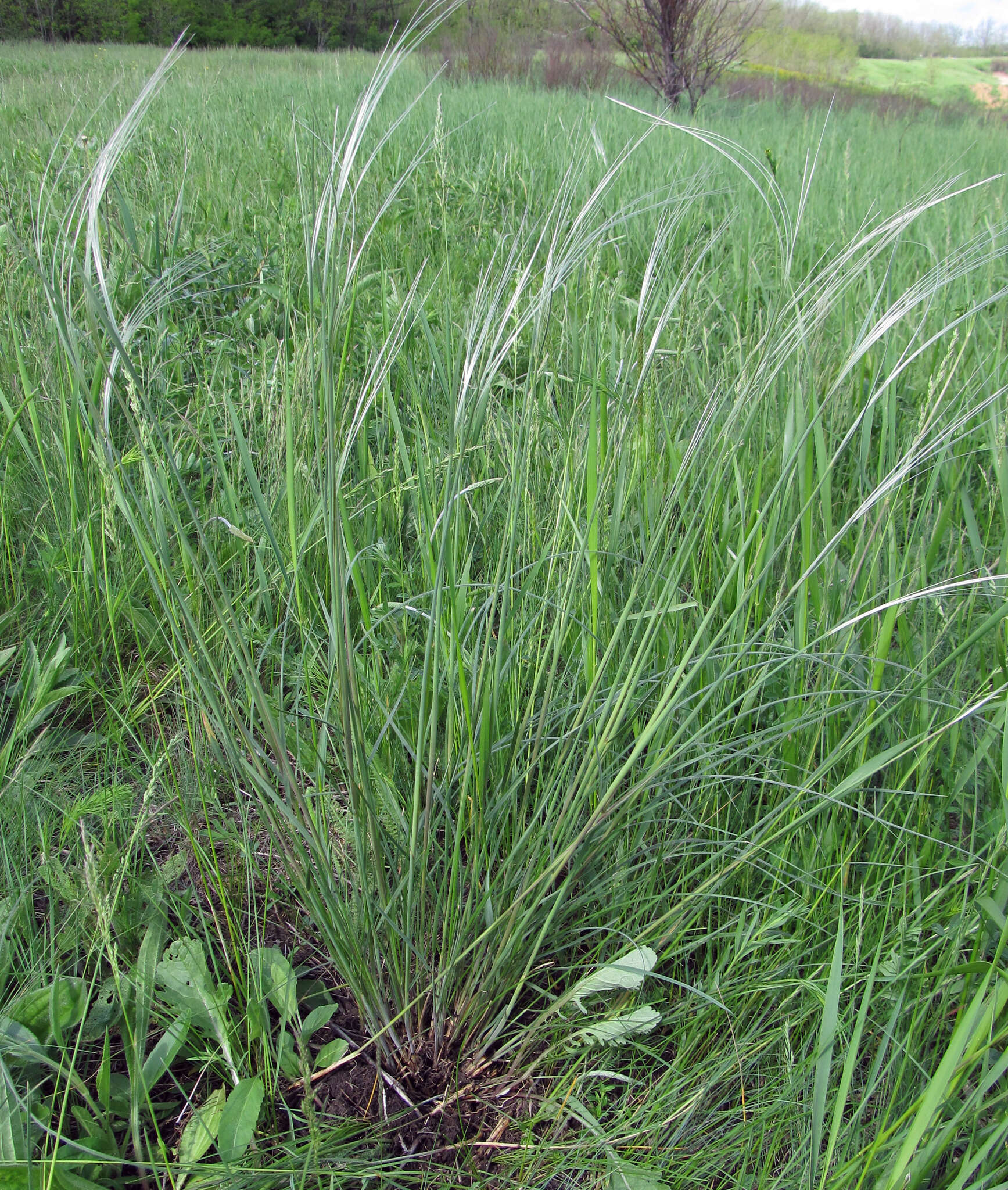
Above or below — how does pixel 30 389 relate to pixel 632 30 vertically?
below

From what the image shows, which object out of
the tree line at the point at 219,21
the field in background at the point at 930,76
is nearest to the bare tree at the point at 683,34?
the field in background at the point at 930,76

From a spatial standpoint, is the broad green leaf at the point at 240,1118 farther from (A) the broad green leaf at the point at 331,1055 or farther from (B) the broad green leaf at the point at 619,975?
(B) the broad green leaf at the point at 619,975

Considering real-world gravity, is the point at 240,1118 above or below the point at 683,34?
below

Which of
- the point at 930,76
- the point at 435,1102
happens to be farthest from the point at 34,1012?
the point at 930,76

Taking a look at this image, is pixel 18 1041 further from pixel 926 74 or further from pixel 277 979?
pixel 926 74

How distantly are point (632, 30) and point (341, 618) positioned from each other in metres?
12.4

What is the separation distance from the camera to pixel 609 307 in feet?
5.48

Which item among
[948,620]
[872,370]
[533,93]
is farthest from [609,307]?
[533,93]

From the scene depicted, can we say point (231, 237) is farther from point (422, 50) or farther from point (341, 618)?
point (422, 50)

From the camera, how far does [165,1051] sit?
72 centimetres

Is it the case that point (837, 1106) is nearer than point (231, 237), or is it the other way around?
point (837, 1106)

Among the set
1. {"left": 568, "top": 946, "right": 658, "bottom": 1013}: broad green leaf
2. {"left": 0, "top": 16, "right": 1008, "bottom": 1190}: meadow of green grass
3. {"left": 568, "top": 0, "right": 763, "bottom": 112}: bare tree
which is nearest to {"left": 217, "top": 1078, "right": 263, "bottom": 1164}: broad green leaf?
{"left": 0, "top": 16, "right": 1008, "bottom": 1190}: meadow of green grass

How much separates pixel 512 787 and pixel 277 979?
12.0 inches

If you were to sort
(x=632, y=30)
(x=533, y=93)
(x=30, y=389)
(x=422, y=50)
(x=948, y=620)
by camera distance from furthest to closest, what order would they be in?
(x=422, y=50), (x=632, y=30), (x=533, y=93), (x=30, y=389), (x=948, y=620)
